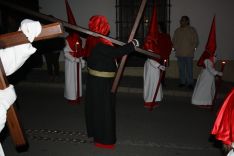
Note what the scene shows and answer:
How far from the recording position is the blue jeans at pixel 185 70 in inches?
407

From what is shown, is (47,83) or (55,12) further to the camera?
(55,12)

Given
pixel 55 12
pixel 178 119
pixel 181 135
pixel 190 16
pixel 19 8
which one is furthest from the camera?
pixel 55 12

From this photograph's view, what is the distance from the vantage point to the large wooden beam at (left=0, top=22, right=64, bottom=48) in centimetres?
266

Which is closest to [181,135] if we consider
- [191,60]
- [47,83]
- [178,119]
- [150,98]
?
[178,119]

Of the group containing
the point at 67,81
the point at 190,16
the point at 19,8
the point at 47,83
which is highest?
the point at 19,8

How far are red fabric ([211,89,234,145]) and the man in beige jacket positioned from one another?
723 centimetres

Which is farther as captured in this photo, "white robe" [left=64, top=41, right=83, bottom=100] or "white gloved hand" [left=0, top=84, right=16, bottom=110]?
"white robe" [left=64, top=41, right=83, bottom=100]

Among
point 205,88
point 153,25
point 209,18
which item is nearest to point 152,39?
point 153,25

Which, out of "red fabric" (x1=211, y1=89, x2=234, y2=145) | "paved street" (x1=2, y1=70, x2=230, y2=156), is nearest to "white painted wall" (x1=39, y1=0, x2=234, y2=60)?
"paved street" (x1=2, y1=70, x2=230, y2=156)

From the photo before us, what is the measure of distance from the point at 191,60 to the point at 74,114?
458cm

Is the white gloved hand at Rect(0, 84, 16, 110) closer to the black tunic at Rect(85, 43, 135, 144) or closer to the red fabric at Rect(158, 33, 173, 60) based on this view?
the black tunic at Rect(85, 43, 135, 144)

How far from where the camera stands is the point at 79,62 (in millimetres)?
8344

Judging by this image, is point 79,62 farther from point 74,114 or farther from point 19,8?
point 19,8

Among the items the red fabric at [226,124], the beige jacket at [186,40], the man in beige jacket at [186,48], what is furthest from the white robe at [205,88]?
the red fabric at [226,124]
